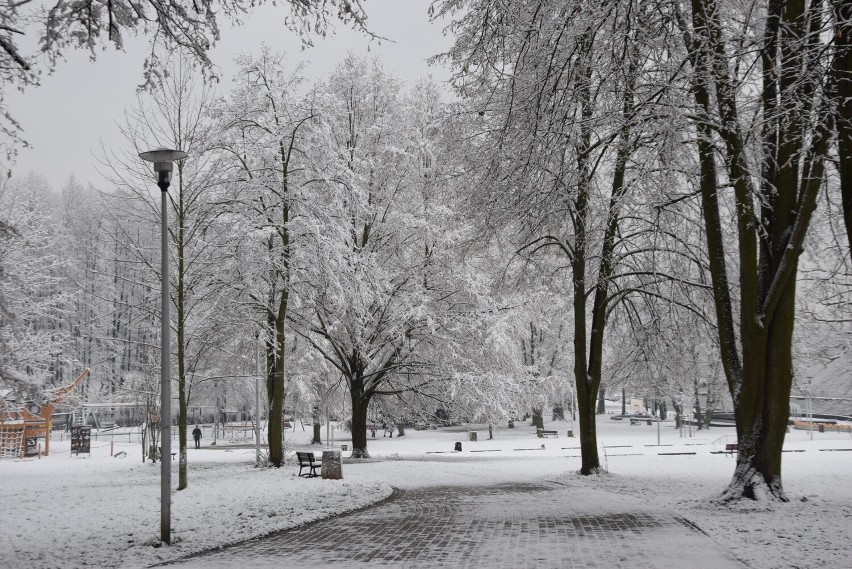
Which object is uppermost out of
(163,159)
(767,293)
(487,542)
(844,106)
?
(163,159)

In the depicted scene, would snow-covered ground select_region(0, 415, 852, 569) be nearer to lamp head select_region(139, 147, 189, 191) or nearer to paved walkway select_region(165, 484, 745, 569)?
paved walkway select_region(165, 484, 745, 569)

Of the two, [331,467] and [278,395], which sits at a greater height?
[278,395]

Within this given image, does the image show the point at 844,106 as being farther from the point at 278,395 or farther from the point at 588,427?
the point at 278,395

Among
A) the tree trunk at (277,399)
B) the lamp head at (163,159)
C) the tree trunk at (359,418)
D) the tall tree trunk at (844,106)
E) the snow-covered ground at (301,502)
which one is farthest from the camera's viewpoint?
the tree trunk at (359,418)

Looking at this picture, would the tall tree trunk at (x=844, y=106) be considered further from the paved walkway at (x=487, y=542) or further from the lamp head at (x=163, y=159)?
the lamp head at (x=163, y=159)

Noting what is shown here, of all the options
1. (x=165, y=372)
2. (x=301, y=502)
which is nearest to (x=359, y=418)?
(x=301, y=502)

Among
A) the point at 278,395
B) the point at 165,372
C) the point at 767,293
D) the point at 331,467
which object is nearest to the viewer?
the point at 165,372

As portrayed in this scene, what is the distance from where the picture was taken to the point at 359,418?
2478 cm

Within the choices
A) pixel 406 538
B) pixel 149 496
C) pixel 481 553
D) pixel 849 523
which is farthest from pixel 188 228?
pixel 849 523

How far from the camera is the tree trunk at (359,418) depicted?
80.7 feet

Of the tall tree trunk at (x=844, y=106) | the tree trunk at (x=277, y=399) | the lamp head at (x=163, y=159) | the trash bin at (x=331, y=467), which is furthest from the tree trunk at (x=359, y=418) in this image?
the tall tree trunk at (x=844, y=106)

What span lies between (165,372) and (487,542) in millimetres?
4732

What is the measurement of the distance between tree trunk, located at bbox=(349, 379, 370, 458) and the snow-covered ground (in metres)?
2.18

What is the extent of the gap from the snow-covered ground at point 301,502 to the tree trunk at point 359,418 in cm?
218
